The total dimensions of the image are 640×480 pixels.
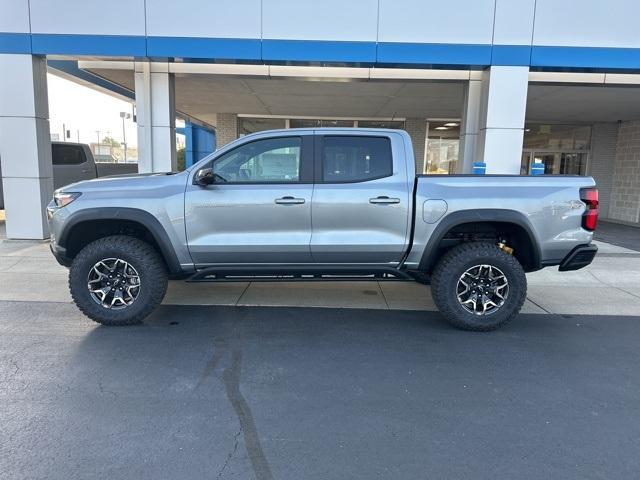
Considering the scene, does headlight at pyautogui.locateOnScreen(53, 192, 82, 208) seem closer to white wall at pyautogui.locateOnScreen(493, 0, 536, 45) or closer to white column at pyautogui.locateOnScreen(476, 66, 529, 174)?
white column at pyautogui.locateOnScreen(476, 66, 529, 174)

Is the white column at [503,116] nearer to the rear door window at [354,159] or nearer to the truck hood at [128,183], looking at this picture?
→ the rear door window at [354,159]

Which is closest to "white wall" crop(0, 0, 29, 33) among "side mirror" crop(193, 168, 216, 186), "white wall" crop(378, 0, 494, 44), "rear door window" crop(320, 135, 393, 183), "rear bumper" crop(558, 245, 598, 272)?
"white wall" crop(378, 0, 494, 44)

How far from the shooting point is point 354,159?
495cm

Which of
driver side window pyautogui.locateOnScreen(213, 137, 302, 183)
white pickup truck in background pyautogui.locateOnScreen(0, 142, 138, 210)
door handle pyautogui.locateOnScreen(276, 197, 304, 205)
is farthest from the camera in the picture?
white pickup truck in background pyautogui.locateOnScreen(0, 142, 138, 210)

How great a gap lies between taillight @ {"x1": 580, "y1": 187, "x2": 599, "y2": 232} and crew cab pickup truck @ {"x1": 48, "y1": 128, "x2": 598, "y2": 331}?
0.5 inches

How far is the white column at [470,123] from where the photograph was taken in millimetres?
9680

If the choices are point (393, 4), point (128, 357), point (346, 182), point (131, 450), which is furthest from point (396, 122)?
point (131, 450)

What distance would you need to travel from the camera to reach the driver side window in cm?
487

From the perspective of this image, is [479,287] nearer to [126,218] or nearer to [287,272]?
[287,272]

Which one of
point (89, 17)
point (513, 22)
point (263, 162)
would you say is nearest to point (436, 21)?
point (513, 22)

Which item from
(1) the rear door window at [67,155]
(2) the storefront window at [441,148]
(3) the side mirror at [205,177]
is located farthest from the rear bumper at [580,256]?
(2) the storefront window at [441,148]

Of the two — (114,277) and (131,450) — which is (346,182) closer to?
(114,277)

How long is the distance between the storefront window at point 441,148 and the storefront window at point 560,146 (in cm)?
258

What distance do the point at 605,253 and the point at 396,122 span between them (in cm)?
1043
